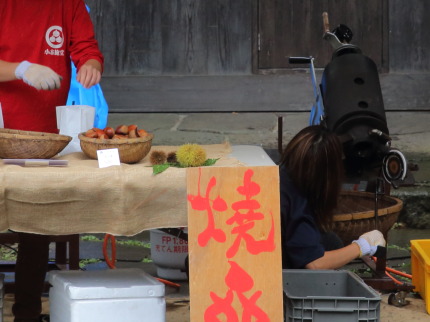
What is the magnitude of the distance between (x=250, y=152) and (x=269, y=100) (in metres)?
4.71

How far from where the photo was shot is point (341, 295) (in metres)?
4.61

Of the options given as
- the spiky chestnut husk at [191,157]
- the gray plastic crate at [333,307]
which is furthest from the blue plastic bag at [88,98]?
the gray plastic crate at [333,307]

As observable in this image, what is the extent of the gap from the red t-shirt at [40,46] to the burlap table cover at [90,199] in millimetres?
Answer: 887

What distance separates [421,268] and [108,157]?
223cm

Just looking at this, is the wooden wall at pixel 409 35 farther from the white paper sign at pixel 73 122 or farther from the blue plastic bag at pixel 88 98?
the white paper sign at pixel 73 122

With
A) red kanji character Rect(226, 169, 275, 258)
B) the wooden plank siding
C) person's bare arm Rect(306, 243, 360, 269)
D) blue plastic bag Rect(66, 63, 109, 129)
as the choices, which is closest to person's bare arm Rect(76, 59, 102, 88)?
red kanji character Rect(226, 169, 275, 258)

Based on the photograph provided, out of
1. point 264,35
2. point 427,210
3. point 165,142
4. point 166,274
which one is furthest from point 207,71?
point 166,274

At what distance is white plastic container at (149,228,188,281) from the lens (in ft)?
18.9

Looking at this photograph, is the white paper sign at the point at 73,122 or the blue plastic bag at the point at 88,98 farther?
the blue plastic bag at the point at 88,98

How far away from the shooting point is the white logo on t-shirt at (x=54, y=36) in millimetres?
4859

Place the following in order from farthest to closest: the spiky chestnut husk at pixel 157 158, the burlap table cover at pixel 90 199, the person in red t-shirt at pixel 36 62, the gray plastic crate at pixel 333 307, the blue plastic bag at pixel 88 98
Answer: the blue plastic bag at pixel 88 98 < the person in red t-shirt at pixel 36 62 < the gray plastic crate at pixel 333 307 < the spiky chestnut husk at pixel 157 158 < the burlap table cover at pixel 90 199

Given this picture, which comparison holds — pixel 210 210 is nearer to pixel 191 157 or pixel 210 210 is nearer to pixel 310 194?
pixel 191 157

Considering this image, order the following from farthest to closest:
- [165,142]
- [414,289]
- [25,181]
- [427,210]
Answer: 1. [165,142]
2. [427,210]
3. [414,289]
4. [25,181]

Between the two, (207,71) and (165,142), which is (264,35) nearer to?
(207,71)
